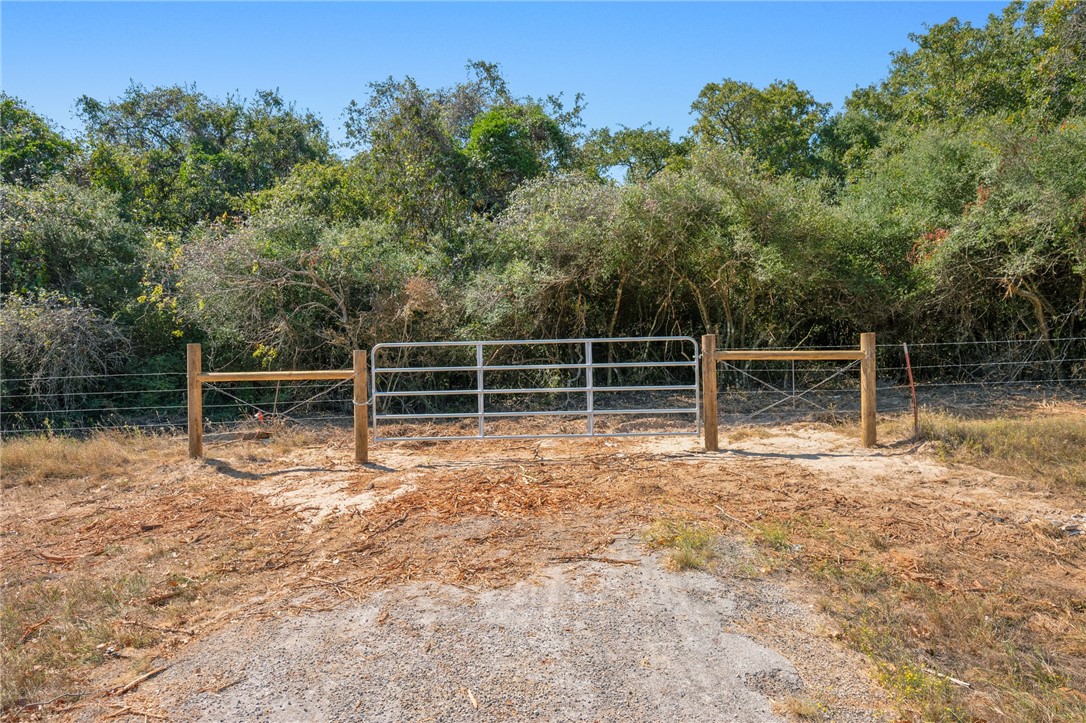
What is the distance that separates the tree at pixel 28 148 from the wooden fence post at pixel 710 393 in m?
13.7

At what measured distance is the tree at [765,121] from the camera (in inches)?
779

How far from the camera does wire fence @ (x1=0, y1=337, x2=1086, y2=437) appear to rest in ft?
32.9

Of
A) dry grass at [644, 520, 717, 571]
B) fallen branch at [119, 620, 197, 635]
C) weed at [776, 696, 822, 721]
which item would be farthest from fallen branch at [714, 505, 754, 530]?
fallen branch at [119, 620, 197, 635]

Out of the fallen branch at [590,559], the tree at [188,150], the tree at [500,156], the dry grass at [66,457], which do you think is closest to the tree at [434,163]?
the tree at [500,156]

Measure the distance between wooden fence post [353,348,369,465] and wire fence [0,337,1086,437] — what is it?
7.24 ft

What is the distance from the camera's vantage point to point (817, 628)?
3.57 metres

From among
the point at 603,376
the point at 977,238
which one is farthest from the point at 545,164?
the point at 977,238

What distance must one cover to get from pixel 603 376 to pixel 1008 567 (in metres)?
8.11

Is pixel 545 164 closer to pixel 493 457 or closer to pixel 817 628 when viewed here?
pixel 493 457

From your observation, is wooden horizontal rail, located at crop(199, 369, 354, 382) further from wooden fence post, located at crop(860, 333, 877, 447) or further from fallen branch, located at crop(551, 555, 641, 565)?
wooden fence post, located at crop(860, 333, 877, 447)

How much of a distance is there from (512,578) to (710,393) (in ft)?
13.4

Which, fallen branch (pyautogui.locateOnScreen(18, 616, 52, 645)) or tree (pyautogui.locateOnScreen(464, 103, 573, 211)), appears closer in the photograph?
fallen branch (pyautogui.locateOnScreen(18, 616, 52, 645))

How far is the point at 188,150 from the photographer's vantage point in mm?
18594

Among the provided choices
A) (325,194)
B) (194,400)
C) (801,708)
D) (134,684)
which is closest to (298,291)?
(325,194)
